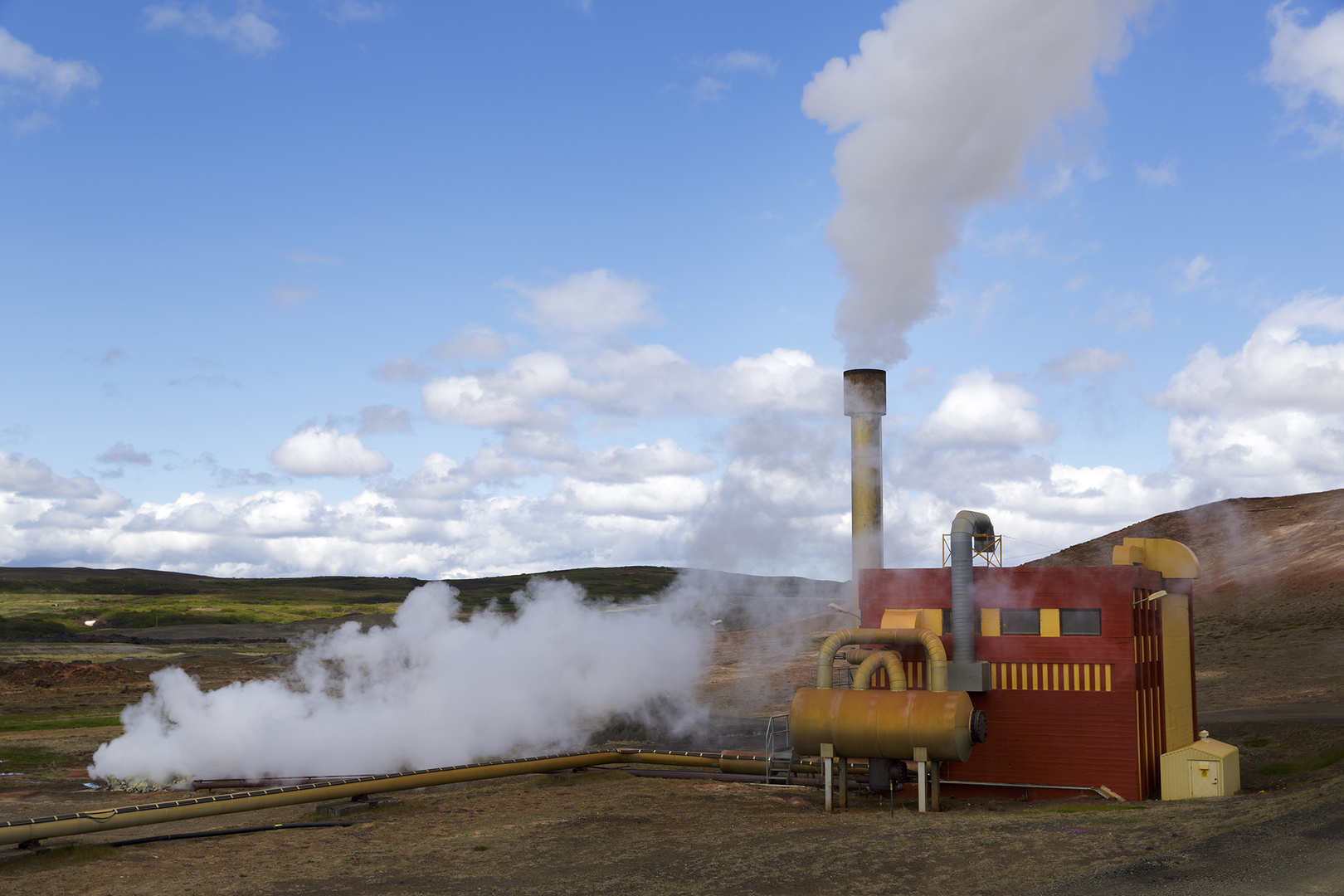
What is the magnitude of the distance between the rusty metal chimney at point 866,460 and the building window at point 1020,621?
1283 centimetres

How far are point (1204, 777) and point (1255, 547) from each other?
84.0m

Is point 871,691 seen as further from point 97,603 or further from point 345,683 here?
point 97,603

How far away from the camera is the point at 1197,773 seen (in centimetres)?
3550

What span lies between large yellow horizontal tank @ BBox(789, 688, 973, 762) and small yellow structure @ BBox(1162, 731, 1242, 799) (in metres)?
8.41

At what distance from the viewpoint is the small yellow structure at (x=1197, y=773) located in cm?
3538

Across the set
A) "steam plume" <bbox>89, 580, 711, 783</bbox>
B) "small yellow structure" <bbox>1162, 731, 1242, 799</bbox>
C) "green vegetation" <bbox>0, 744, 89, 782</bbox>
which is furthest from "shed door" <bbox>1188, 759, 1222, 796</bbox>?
"green vegetation" <bbox>0, 744, 89, 782</bbox>

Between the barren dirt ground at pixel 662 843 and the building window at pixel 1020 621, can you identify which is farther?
the building window at pixel 1020 621

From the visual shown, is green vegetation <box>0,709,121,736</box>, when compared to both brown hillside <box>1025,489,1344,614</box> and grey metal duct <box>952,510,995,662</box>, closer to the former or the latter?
grey metal duct <box>952,510,995,662</box>

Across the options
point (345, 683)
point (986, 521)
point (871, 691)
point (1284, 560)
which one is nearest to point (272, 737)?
point (345, 683)

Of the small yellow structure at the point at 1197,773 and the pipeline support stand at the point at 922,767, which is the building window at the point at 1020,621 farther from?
the small yellow structure at the point at 1197,773

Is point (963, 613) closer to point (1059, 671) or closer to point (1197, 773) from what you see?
point (1059, 671)

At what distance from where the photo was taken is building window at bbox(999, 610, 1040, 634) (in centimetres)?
3584

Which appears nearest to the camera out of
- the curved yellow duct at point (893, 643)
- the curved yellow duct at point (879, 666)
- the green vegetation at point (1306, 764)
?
the curved yellow duct at point (893, 643)

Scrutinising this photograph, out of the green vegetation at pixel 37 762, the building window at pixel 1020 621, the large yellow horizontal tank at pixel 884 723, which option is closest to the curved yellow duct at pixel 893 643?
the large yellow horizontal tank at pixel 884 723
